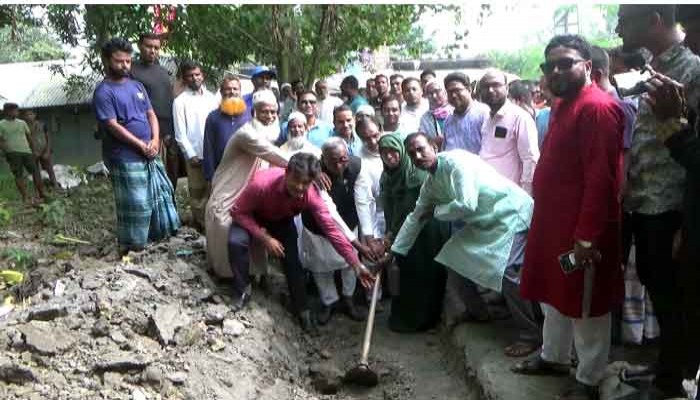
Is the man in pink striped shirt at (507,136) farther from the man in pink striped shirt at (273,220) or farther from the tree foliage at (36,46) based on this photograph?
the tree foliage at (36,46)

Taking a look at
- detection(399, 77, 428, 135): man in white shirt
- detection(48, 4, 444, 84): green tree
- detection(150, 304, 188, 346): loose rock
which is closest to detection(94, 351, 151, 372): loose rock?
detection(150, 304, 188, 346): loose rock

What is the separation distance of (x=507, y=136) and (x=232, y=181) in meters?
2.11

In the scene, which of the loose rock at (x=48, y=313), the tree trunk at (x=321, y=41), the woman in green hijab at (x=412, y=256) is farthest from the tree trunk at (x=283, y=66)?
the loose rock at (x=48, y=313)

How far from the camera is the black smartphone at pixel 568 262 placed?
3002mm

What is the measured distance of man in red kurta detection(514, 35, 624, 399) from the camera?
2875 mm

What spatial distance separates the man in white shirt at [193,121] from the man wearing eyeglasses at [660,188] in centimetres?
402

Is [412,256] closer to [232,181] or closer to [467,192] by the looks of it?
[467,192]

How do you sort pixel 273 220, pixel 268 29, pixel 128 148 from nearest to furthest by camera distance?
pixel 273 220 < pixel 128 148 < pixel 268 29

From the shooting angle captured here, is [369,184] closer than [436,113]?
Yes

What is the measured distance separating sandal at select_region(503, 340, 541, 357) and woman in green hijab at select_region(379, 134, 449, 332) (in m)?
1.07

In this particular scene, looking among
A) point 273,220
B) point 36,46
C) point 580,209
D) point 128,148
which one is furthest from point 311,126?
point 36,46

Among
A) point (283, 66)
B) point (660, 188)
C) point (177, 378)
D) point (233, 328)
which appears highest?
point (283, 66)

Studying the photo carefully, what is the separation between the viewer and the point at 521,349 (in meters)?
4.02

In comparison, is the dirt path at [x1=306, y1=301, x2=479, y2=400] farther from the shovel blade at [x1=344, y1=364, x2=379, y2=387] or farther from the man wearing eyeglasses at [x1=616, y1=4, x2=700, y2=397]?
the man wearing eyeglasses at [x1=616, y1=4, x2=700, y2=397]
